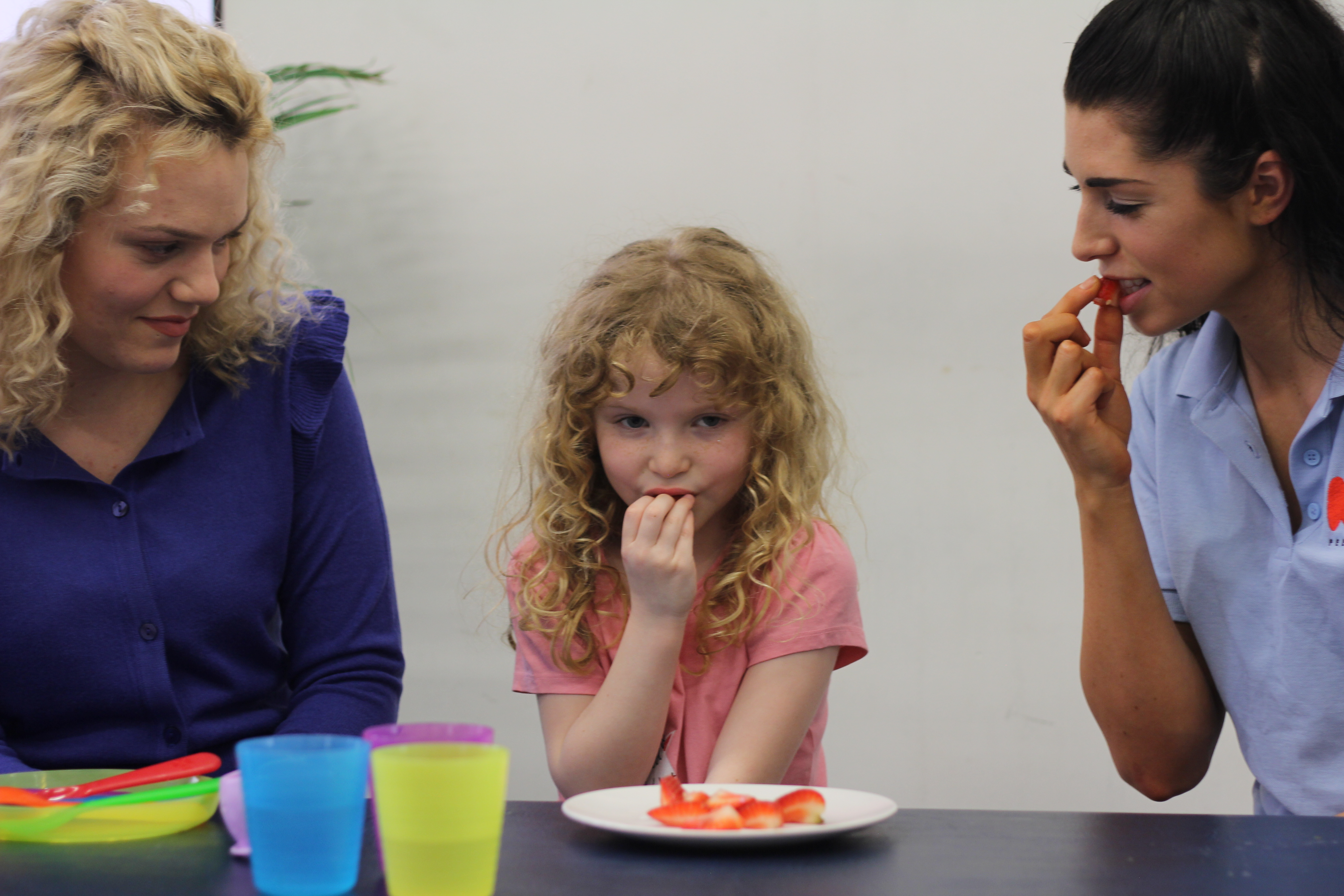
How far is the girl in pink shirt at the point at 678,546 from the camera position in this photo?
1.07 meters

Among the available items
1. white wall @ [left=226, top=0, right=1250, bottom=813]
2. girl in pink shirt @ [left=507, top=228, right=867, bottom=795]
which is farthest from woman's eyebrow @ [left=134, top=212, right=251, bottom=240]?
white wall @ [left=226, top=0, right=1250, bottom=813]

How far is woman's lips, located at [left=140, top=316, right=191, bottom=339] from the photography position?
112 centimetres

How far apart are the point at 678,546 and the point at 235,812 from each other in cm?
47

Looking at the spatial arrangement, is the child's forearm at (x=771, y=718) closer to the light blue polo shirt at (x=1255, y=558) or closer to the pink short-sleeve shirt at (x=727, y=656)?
the pink short-sleeve shirt at (x=727, y=656)

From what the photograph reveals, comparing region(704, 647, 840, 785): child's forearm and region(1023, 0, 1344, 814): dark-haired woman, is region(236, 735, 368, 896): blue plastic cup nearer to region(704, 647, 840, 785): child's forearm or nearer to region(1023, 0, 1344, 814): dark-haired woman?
region(704, 647, 840, 785): child's forearm

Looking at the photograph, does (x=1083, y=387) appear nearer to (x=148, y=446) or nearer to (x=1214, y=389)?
(x=1214, y=389)

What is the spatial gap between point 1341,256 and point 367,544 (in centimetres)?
102

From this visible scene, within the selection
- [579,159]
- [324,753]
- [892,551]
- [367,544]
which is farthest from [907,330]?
[324,753]

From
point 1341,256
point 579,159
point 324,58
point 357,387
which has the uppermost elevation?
point 324,58

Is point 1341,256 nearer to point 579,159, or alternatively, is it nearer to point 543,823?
point 543,823

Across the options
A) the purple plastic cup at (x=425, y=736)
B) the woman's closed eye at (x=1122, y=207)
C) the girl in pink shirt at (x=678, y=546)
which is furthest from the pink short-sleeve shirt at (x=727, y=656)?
the purple plastic cup at (x=425, y=736)

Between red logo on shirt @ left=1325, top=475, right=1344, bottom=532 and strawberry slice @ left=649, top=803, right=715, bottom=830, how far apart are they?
2.26 feet

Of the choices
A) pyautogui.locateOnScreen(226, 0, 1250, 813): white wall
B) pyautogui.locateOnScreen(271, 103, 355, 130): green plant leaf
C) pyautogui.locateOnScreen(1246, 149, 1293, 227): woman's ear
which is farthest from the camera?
pyautogui.locateOnScreen(226, 0, 1250, 813): white wall

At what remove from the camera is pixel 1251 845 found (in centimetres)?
69
